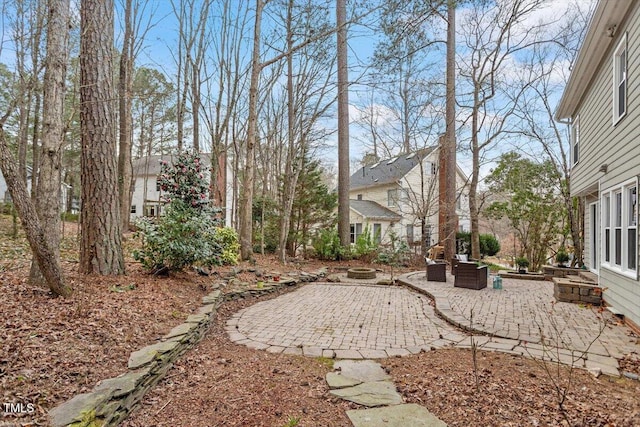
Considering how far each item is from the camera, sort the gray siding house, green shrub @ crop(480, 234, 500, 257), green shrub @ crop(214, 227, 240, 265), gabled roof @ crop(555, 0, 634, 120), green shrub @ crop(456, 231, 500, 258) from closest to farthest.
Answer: the gray siding house < gabled roof @ crop(555, 0, 634, 120) < green shrub @ crop(214, 227, 240, 265) < green shrub @ crop(456, 231, 500, 258) < green shrub @ crop(480, 234, 500, 257)

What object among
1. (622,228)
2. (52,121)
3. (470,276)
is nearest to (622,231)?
(622,228)

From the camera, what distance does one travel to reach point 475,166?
Answer: 1170 cm

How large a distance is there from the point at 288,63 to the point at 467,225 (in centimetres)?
1532

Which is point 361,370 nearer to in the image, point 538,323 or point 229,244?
point 538,323

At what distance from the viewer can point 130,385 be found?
2.41 m

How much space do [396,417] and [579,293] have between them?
17.7 feet

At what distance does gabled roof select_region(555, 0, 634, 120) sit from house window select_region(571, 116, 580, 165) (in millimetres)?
463

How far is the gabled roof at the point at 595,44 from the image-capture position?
4828mm

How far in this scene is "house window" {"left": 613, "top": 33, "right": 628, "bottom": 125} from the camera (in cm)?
503

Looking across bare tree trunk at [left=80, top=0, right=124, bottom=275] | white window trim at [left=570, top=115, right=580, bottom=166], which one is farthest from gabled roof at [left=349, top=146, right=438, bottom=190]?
bare tree trunk at [left=80, top=0, right=124, bottom=275]

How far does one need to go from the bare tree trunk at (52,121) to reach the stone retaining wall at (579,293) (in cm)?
753

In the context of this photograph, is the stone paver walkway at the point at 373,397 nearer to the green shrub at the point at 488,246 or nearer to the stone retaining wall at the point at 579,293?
the stone retaining wall at the point at 579,293

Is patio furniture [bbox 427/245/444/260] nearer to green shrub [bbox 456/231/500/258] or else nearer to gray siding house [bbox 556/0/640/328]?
green shrub [bbox 456/231/500/258]

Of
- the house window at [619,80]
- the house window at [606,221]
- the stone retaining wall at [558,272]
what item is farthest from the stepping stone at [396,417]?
the stone retaining wall at [558,272]
